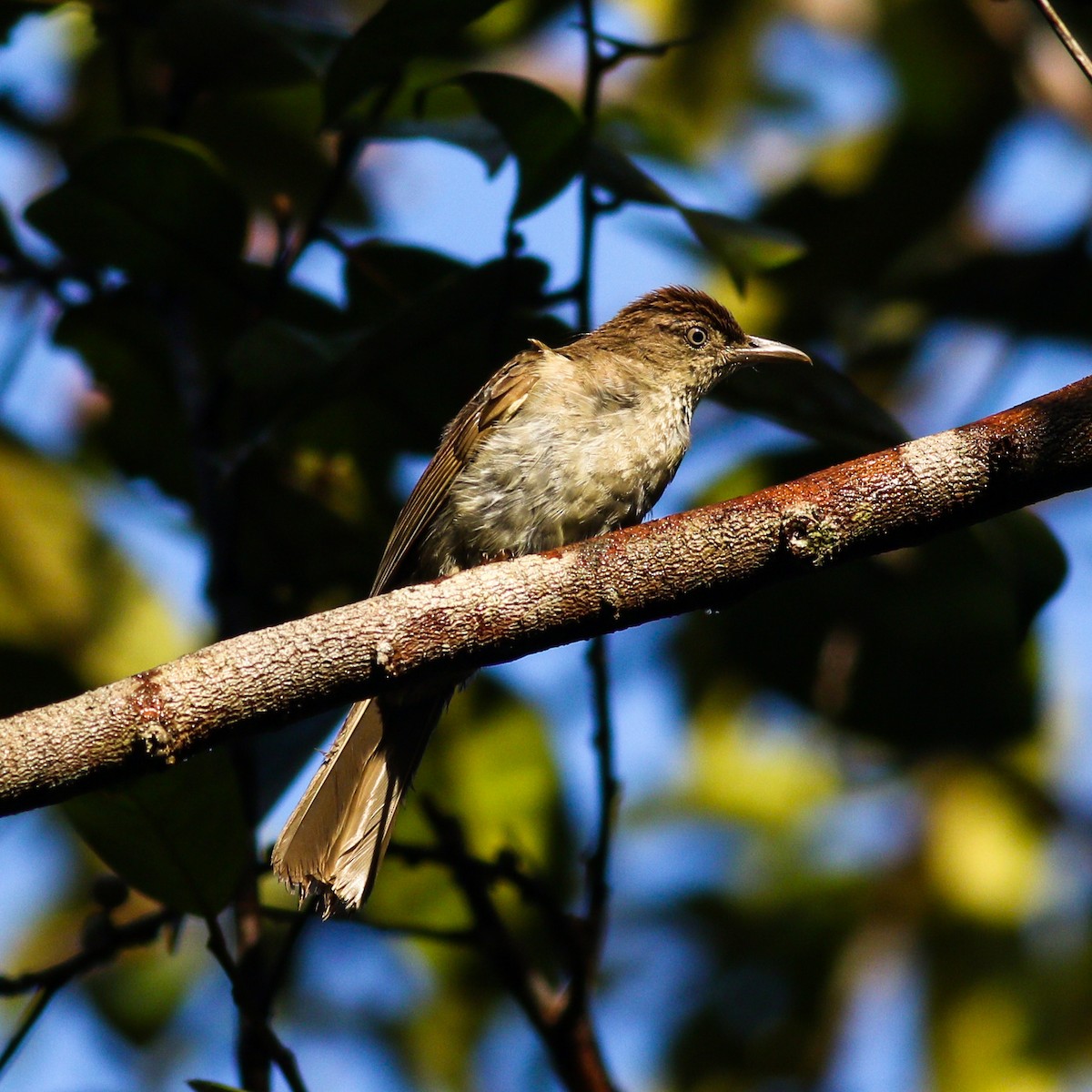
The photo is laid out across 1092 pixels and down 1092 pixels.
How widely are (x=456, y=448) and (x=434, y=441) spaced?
35 cm

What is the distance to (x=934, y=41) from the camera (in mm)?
5684

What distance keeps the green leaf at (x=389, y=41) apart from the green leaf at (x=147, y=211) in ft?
1.58

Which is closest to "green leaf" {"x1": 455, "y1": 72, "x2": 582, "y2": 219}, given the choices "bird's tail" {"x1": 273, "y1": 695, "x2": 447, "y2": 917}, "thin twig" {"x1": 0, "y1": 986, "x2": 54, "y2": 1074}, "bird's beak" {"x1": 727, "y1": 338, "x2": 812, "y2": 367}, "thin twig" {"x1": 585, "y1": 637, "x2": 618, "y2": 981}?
"thin twig" {"x1": 585, "y1": 637, "x2": 618, "y2": 981}

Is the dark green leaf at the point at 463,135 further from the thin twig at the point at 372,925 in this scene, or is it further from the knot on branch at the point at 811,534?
the thin twig at the point at 372,925

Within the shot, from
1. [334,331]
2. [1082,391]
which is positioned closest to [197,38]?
[334,331]

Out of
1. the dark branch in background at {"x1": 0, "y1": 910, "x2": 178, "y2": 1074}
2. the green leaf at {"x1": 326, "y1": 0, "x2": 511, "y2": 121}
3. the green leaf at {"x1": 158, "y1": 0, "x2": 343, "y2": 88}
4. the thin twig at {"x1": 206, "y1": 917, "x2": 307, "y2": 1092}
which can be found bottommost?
the thin twig at {"x1": 206, "y1": 917, "x2": 307, "y2": 1092}

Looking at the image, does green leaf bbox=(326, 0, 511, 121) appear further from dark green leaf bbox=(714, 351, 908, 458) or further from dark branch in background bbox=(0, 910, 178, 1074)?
dark branch in background bbox=(0, 910, 178, 1074)

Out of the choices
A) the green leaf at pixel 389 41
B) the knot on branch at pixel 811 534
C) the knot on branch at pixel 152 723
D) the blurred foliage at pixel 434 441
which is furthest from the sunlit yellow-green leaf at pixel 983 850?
the knot on branch at pixel 152 723

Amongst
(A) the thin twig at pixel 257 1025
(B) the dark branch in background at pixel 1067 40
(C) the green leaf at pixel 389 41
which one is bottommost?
(A) the thin twig at pixel 257 1025

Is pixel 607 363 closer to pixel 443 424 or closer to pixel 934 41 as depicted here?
pixel 443 424

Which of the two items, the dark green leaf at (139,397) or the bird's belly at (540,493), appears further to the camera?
the dark green leaf at (139,397)

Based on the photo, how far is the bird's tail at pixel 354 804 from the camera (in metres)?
3.17

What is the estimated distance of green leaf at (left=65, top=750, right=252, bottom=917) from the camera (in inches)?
108

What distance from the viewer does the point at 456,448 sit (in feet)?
12.7
